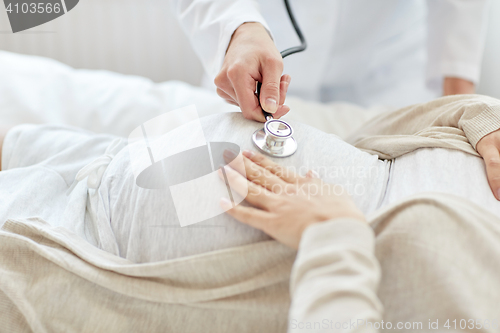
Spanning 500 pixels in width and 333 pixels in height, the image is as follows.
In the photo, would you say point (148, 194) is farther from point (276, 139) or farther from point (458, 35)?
point (458, 35)

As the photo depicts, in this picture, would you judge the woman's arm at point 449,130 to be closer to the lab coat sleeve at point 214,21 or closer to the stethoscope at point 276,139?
the stethoscope at point 276,139

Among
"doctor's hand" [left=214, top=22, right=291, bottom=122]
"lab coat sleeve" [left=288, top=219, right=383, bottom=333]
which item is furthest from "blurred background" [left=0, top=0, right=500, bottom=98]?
"lab coat sleeve" [left=288, top=219, right=383, bottom=333]

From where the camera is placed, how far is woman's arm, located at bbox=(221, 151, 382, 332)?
37cm

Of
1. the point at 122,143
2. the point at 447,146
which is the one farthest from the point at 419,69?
the point at 122,143

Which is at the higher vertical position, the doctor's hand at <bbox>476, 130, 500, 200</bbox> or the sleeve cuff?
the sleeve cuff

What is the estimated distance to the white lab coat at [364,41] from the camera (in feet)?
3.15

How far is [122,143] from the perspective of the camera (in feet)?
2.48

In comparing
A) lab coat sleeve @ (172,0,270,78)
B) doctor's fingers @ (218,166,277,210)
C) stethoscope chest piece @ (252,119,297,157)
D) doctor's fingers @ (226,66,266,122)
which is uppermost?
lab coat sleeve @ (172,0,270,78)

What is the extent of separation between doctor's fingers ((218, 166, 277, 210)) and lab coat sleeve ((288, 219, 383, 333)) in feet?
0.32

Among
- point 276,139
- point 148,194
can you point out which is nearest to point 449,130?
point 276,139

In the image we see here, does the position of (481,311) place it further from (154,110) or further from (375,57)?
(375,57)

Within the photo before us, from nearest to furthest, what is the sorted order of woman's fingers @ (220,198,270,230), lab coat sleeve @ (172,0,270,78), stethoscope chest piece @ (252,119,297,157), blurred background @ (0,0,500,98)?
woman's fingers @ (220,198,270,230), stethoscope chest piece @ (252,119,297,157), lab coat sleeve @ (172,0,270,78), blurred background @ (0,0,500,98)

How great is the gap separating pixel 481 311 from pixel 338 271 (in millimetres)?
176

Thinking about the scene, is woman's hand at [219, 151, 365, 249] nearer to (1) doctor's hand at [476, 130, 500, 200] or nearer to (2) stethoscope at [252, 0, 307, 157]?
(2) stethoscope at [252, 0, 307, 157]
